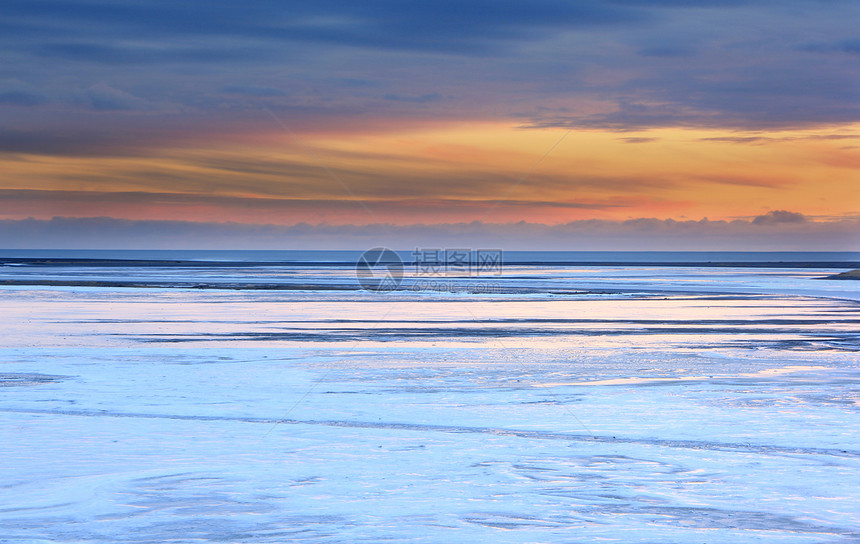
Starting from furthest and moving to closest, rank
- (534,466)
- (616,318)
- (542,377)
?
(616,318), (542,377), (534,466)

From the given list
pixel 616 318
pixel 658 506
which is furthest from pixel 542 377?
pixel 616 318

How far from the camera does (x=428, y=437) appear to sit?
404 inches

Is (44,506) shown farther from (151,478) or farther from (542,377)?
(542,377)

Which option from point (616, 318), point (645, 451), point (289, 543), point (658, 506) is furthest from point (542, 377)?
point (616, 318)

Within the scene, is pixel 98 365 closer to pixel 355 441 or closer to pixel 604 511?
pixel 355 441

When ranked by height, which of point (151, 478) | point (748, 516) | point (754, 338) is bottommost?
point (748, 516)

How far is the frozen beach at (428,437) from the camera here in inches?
282

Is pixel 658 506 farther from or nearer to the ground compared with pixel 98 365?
nearer to the ground

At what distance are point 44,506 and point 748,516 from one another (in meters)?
5.94

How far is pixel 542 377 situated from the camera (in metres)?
15.1

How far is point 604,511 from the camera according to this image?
7449 mm

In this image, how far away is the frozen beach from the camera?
716 cm

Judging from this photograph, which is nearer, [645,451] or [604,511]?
[604,511]

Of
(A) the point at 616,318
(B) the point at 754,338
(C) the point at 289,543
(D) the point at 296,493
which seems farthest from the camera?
(A) the point at 616,318
